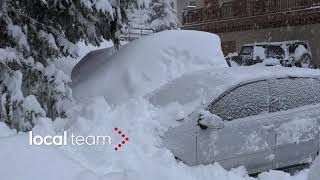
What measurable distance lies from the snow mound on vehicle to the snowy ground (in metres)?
0.32

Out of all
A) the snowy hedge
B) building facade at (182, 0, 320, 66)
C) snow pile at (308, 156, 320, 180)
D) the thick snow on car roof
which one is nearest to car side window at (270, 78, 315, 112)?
the thick snow on car roof

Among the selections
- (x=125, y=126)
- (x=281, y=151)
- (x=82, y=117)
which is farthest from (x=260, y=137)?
(x=82, y=117)

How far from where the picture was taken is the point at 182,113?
5.08 m

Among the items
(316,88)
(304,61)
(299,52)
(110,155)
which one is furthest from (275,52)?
(110,155)

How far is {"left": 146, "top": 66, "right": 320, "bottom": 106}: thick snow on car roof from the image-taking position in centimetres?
529

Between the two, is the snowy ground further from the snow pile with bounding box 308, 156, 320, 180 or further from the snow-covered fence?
the snow-covered fence

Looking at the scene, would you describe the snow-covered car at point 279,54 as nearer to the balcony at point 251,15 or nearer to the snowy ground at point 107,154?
the balcony at point 251,15

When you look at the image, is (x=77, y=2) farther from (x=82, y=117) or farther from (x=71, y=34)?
(x=82, y=117)

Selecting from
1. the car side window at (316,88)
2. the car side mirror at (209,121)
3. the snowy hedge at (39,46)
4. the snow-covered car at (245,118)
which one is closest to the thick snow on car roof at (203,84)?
the snow-covered car at (245,118)

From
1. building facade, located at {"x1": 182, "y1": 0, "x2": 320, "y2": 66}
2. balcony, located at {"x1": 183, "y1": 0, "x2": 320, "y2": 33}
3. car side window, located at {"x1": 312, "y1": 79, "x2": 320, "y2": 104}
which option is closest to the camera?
car side window, located at {"x1": 312, "y1": 79, "x2": 320, "y2": 104}

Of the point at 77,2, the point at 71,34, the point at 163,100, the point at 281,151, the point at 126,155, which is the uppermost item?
the point at 77,2

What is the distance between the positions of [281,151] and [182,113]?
1.39 m

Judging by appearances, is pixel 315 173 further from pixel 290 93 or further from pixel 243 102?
pixel 290 93

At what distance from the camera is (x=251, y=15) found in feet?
87.4
